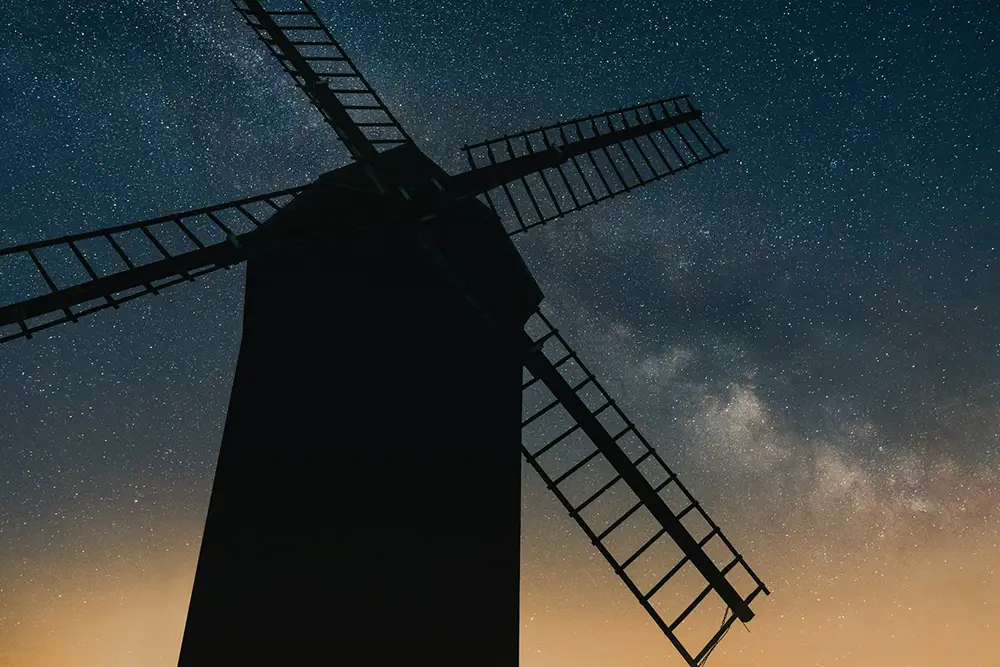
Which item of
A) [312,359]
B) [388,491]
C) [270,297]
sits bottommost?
[388,491]

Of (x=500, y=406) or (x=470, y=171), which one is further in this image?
(x=470, y=171)

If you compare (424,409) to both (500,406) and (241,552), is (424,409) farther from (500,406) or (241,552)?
(241,552)

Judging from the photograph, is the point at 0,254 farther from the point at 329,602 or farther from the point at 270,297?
the point at 329,602

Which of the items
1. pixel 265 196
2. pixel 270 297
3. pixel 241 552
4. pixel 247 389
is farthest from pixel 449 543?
pixel 265 196

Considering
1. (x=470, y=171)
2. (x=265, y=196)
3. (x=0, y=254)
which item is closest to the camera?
(x=0, y=254)

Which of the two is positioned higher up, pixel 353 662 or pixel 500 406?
pixel 500 406

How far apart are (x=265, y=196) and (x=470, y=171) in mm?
2954

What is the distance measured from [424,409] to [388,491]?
109 cm

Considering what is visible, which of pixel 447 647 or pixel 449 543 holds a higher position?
pixel 449 543

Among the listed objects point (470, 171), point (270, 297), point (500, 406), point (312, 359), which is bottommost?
point (500, 406)

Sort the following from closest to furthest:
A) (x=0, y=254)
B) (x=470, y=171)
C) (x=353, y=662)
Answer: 1. (x=353, y=662)
2. (x=0, y=254)
3. (x=470, y=171)

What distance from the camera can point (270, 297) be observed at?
8.98m

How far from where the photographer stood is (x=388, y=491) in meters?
8.17

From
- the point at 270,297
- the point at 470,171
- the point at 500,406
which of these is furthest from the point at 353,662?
the point at 470,171
